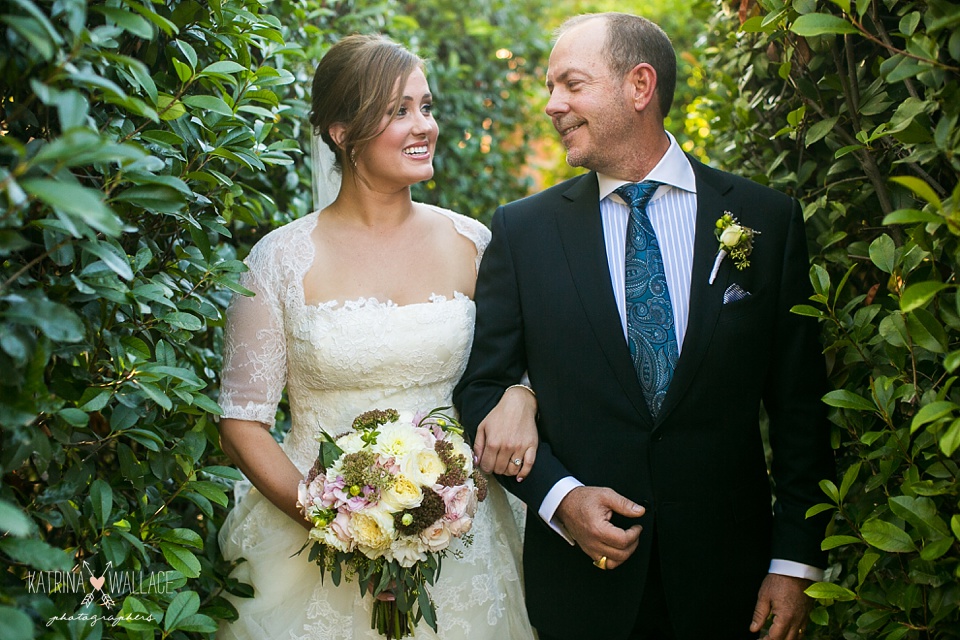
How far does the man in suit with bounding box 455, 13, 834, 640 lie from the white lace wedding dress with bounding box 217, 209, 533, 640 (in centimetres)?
19

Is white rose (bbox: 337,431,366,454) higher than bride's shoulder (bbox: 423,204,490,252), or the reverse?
bride's shoulder (bbox: 423,204,490,252)

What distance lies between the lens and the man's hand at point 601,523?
2238mm

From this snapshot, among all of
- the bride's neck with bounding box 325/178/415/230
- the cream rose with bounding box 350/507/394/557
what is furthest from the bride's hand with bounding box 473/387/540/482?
the bride's neck with bounding box 325/178/415/230

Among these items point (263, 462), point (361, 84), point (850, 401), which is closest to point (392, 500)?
point (263, 462)

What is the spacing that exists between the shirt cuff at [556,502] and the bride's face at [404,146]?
3.48ft

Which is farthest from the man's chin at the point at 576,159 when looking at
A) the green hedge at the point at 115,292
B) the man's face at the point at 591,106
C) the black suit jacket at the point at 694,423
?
Result: the green hedge at the point at 115,292

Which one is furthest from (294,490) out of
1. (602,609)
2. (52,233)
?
(52,233)

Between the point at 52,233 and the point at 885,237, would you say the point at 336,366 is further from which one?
the point at 885,237

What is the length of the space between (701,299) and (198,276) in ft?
4.25

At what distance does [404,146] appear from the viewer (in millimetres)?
2748

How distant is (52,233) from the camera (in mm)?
1654

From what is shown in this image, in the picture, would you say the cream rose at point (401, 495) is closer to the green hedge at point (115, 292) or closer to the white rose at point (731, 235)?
the green hedge at point (115, 292)

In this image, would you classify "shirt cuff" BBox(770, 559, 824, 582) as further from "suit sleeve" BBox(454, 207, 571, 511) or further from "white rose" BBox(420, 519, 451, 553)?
"white rose" BBox(420, 519, 451, 553)

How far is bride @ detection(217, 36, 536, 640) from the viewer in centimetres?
256
